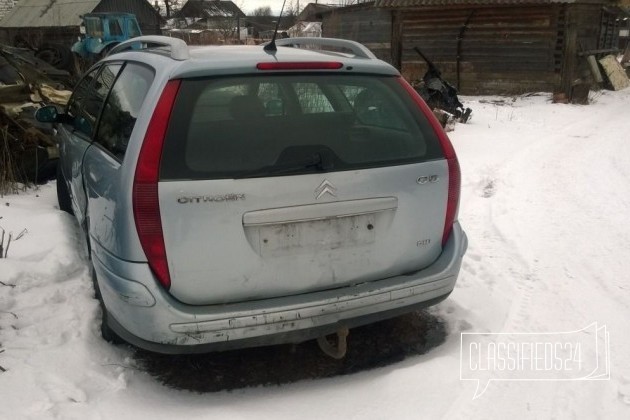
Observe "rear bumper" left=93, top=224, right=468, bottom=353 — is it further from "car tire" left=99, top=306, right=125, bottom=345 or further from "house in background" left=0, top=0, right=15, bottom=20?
"house in background" left=0, top=0, right=15, bottom=20

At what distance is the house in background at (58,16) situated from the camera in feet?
103

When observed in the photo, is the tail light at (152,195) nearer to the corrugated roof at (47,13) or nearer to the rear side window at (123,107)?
the rear side window at (123,107)

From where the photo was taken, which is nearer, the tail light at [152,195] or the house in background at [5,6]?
the tail light at [152,195]

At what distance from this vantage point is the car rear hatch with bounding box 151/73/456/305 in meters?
2.39

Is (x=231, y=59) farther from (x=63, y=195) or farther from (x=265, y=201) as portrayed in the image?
(x=63, y=195)

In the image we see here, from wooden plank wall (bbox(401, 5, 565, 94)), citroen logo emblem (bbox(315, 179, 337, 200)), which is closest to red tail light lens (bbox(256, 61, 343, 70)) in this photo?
citroen logo emblem (bbox(315, 179, 337, 200))

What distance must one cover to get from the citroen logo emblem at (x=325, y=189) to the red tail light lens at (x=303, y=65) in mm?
604

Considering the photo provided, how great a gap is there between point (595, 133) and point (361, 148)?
939cm

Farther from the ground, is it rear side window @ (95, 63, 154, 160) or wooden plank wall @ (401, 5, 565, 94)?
rear side window @ (95, 63, 154, 160)

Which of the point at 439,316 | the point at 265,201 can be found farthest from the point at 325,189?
the point at 439,316

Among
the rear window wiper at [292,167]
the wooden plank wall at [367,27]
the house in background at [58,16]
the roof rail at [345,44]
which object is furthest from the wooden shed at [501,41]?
the house in background at [58,16]

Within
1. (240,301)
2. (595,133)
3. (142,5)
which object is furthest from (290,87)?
(142,5)

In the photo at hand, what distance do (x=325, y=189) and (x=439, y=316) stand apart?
1.48m

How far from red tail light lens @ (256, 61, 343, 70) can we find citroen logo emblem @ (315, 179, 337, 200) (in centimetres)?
60
